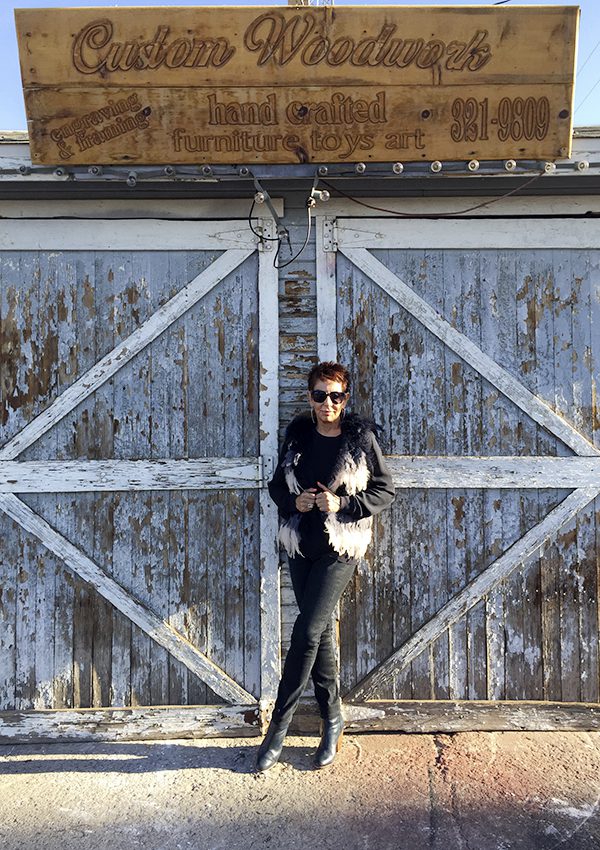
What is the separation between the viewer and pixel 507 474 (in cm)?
369

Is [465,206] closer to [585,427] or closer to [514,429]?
[514,429]

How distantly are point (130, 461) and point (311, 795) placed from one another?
1902 millimetres

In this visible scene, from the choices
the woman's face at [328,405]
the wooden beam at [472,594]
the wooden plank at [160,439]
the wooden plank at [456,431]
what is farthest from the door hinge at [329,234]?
the wooden beam at [472,594]

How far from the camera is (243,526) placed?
3682 millimetres

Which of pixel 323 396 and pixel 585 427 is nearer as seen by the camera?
Answer: pixel 323 396

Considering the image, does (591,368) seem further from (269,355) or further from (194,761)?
(194,761)

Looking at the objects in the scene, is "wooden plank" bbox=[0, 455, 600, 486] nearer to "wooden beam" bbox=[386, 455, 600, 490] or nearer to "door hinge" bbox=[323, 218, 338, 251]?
"wooden beam" bbox=[386, 455, 600, 490]

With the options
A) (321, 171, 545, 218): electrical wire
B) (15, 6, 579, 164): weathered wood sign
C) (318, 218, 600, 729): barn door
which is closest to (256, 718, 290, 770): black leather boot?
(318, 218, 600, 729): barn door

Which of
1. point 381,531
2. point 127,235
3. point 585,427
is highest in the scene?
point 127,235

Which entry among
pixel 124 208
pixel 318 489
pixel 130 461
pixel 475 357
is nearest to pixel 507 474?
pixel 475 357

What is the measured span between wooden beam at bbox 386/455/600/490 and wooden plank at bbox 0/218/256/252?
1580 mm

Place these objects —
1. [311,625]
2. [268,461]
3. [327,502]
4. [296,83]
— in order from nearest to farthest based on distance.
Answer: [327,502]
[311,625]
[296,83]
[268,461]

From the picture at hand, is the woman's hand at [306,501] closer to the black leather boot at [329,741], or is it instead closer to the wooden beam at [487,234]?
the black leather boot at [329,741]

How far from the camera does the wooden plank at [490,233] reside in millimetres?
3695
